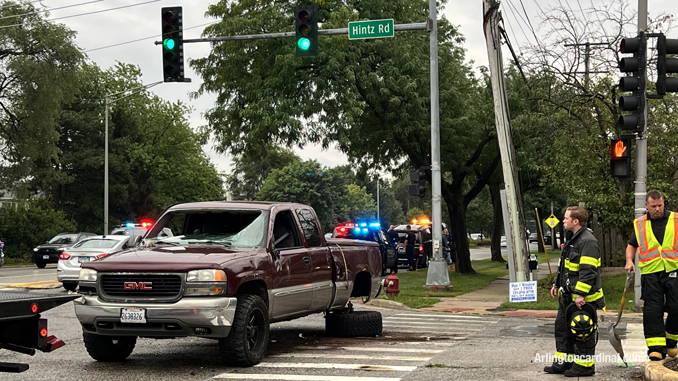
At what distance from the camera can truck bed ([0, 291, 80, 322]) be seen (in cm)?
591

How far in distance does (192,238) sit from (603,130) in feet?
47.6

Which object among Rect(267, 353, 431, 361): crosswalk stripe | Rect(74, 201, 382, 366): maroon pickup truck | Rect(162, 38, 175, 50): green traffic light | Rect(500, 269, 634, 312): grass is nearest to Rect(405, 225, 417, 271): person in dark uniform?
Rect(500, 269, 634, 312): grass

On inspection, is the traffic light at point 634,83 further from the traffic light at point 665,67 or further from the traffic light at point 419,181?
the traffic light at point 419,181

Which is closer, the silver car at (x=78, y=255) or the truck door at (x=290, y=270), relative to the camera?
the truck door at (x=290, y=270)

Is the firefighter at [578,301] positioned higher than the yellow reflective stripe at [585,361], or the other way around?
the firefighter at [578,301]

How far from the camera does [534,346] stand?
36.4 ft

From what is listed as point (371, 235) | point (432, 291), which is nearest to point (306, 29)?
point (432, 291)

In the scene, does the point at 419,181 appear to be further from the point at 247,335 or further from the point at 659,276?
the point at 659,276

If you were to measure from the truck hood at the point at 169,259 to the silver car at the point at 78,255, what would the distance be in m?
10.7

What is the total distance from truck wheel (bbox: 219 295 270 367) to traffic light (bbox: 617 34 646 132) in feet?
24.5

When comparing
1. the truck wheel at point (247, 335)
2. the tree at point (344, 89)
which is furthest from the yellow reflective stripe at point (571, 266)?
the tree at point (344, 89)

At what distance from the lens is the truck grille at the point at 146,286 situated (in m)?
8.83

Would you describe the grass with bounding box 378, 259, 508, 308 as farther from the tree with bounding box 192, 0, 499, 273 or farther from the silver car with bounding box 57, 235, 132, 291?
the silver car with bounding box 57, 235, 132, 291

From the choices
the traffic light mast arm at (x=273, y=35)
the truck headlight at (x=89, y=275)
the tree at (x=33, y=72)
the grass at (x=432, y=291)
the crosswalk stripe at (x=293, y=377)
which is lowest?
the grass at (x=432, y=291)
